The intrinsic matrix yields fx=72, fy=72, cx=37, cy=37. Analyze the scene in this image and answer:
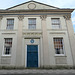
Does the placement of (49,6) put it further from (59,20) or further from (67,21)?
(67,21)

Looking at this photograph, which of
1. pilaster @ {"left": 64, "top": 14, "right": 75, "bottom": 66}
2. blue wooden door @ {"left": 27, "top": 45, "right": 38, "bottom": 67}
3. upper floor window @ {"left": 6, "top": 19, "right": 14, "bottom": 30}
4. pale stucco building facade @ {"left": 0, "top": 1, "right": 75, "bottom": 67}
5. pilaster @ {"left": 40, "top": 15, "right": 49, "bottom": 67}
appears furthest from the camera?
upper floor window @ {"left": 6, "top": 19, "right": 14, "bottom": 30}

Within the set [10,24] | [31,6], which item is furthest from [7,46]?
[31,6]

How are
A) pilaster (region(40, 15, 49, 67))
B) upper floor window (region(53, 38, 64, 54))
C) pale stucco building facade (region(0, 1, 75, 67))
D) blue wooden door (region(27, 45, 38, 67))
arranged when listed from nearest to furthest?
pilaster (region(40, 15, 49, 67)) < pale stucco building facade (region(0, 1, 75, 67)) < blue wooden door (region(27, 45, 38, 67)) < upper floor window (region(53, 38, 64, 54))

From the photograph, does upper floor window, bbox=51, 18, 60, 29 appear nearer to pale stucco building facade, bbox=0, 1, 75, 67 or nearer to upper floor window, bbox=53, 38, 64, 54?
pale stucco building facade, bbox=0, 1, 75, 67

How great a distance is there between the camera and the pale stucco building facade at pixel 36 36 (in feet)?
29.3

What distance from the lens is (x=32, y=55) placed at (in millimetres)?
9242

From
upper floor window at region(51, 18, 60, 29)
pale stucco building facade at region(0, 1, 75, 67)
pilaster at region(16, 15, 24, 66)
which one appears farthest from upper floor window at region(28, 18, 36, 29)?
upper floor window at region(51, 18, 60, 29)

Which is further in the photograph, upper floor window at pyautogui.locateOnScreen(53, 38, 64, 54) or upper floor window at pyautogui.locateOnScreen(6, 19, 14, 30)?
upper floor window at pyautogui.locateOnScreen(6, 19, 14, 30)

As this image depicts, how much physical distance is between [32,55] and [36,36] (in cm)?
252

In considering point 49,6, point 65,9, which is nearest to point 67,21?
point 65,9

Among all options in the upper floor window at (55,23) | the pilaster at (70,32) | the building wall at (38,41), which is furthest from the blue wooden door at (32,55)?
the pilaster at (70,32)

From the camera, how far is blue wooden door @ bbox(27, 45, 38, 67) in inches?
356

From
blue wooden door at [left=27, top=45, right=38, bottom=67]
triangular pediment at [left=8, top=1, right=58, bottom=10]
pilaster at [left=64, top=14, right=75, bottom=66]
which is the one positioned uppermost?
triangular pediment at [left=8, top=1, right=58, bottom=10]

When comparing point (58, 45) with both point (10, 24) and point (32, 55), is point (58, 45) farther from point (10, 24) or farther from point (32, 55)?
point (10, 24)
